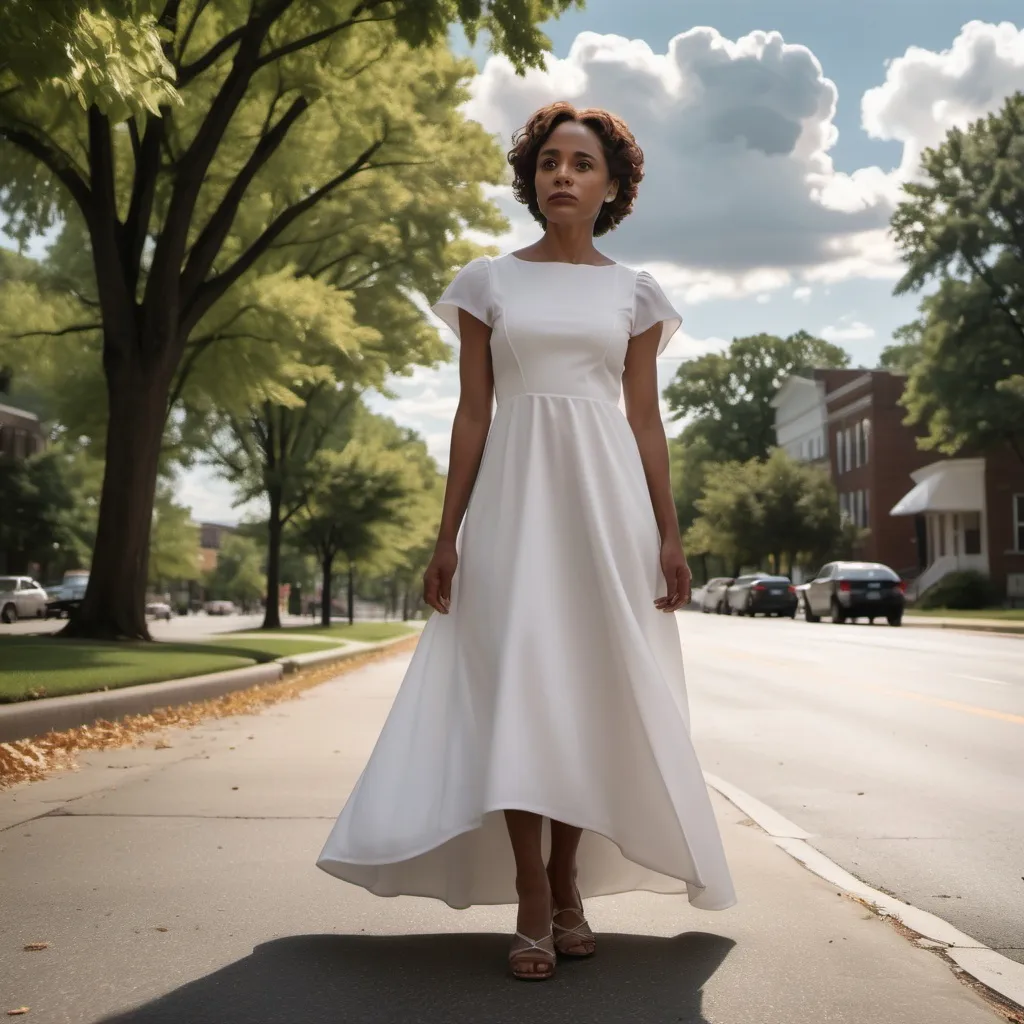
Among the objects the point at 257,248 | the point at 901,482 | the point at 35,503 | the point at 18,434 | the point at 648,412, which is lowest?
the point at 648,412

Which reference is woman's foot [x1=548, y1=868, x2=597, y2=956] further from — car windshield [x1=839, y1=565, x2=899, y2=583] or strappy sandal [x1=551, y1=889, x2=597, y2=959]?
car windshield [x1=839, y1=565, x2=899, y2=583]

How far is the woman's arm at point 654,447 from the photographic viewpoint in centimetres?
392

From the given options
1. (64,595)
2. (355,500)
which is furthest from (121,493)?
(64,595)

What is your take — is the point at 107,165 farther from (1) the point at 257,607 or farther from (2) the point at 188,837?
(1) the point at 257,607

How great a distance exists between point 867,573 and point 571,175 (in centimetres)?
3078

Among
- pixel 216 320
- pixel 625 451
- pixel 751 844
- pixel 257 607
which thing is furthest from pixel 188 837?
pixel 257 607

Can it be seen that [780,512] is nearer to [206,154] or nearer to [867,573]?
[867,573]

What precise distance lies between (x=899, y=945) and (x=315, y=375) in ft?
58.2

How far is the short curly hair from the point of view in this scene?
163 inches

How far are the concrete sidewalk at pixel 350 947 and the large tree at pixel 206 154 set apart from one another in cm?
1053

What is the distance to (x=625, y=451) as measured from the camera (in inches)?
155

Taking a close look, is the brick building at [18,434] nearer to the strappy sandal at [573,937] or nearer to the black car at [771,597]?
the black car at [771,597]

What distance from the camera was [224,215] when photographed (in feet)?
61.6

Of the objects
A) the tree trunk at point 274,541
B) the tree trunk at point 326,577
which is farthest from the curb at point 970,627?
the tree trunk at point 274,541
